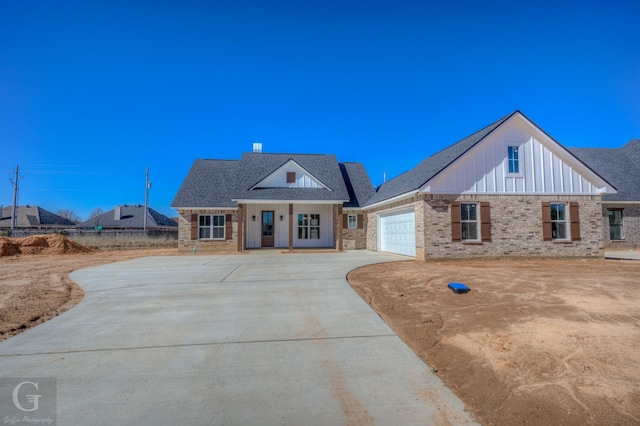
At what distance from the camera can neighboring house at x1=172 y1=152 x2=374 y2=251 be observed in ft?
59.6

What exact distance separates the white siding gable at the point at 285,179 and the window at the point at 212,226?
3081 millimetres

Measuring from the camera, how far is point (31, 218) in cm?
4797

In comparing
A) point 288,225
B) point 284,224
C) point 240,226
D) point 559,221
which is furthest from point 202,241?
point 559,221

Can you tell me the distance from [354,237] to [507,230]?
27.6 feet

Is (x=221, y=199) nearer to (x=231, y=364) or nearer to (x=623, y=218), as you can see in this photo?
(x=231, y=364)

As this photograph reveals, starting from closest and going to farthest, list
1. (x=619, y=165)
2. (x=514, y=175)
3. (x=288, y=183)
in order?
(x=514, y=175), (x=288, y=183), (x=619, y=165)

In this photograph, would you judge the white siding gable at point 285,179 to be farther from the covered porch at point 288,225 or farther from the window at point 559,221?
the window at point 559,221

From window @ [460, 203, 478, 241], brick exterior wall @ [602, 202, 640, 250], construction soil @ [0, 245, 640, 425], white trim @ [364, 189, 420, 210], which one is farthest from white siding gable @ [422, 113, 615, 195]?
brick exterior wall @ [602, 202, 640, 250]

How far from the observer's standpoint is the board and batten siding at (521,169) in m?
13.2

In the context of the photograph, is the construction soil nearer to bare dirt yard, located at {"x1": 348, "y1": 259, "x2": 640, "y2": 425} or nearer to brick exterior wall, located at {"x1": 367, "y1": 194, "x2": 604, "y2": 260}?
bare dirt yard, located at {"x1": 348, "y1": 259, "x2": 640, "y2": 425}

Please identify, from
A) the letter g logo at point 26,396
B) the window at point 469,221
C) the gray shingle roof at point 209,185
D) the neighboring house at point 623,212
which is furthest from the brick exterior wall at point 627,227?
the letter g logo at point 26,396

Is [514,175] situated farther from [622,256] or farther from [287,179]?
[287,179]

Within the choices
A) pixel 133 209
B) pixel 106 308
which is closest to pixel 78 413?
pixel 106 308

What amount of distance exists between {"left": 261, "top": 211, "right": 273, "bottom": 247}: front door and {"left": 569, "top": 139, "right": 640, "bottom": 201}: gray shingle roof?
18979mm
